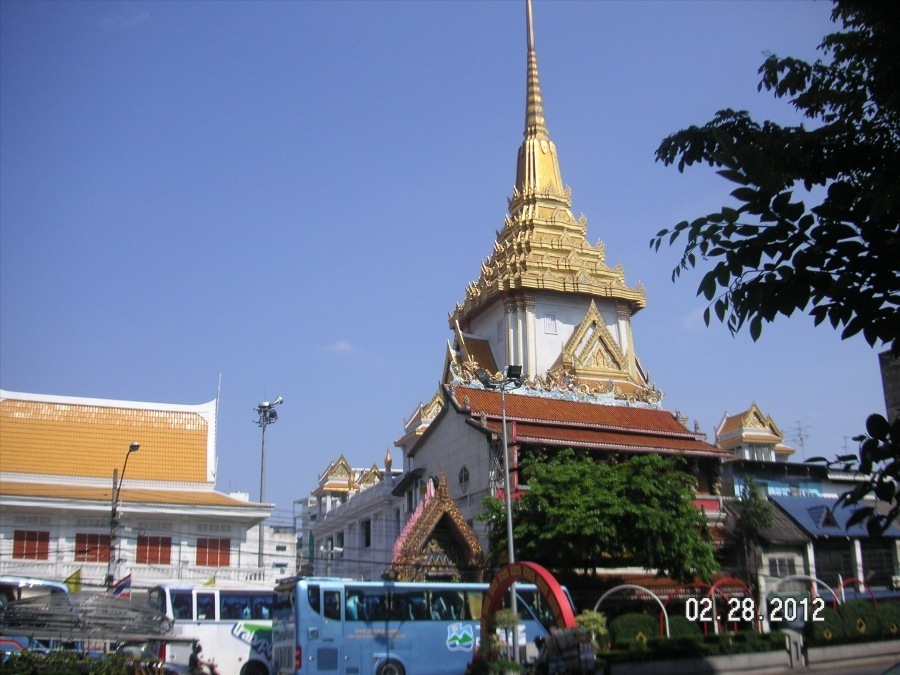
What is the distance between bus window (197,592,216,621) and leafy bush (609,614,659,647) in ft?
38.1

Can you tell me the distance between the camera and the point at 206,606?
28.1 meters

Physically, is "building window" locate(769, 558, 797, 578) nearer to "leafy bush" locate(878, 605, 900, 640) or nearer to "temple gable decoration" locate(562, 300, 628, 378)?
"leafy bush" locate(878, 605, 900, 640)

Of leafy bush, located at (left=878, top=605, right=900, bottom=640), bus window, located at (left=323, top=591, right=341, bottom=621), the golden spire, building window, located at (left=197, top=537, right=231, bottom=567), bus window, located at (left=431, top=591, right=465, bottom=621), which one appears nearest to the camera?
bus window, located at (left=323, top=591, right=341, bottom=621)

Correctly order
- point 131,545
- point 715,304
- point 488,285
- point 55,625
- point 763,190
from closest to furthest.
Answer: point 763,190 → point 715,304 → point 55,625 → point 131,545 → point 488,285

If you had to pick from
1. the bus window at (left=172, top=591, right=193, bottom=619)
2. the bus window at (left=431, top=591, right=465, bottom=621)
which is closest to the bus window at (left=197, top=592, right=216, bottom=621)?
the bus window at (left=172, top=591, right=193, bottom=619)

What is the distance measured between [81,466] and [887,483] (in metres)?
37.6

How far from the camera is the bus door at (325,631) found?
23672 mm

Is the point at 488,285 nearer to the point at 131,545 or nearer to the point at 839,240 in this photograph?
the point at 131,545

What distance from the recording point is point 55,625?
19766mm

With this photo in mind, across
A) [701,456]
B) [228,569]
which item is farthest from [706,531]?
[228,569]

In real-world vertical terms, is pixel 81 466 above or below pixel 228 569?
above

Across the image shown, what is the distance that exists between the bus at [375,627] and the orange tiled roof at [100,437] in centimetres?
1652

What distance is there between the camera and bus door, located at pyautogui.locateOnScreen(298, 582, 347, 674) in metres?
23.7

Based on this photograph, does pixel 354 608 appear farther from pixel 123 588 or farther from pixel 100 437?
pixel 100 437
